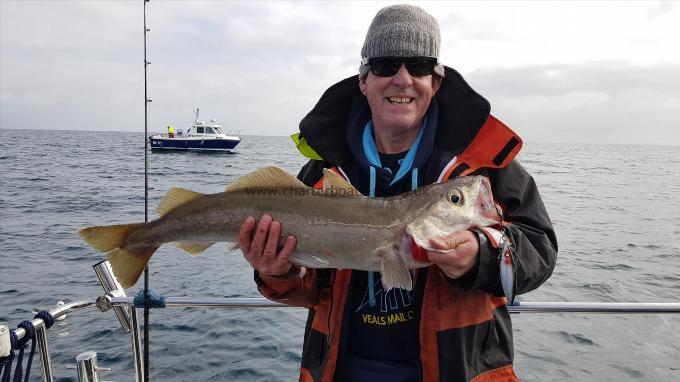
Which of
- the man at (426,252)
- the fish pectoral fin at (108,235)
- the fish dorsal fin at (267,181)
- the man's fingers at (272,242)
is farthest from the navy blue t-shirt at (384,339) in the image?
the fish pectoral fin at (108,235)

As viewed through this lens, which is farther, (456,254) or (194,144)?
(194,144)

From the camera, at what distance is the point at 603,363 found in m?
8.72

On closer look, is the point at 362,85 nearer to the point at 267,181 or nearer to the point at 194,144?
the point at 267,181

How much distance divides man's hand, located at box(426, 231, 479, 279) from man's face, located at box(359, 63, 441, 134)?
2.58ft

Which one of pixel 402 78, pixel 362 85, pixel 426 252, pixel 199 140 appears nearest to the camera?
pixel 426 252

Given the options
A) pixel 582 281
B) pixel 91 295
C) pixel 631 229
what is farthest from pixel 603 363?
pixel 631 229

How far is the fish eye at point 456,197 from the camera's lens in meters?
2.83

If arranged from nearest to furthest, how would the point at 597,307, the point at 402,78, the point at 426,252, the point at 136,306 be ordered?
the point at 426,252 < the point at 402,78 < the point at 597,307 < the point at 136,306

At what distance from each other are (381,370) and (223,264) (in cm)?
1170

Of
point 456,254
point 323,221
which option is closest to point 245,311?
point 323,221

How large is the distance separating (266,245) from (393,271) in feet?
2.63

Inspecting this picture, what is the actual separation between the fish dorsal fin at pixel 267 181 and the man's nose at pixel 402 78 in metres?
0.86

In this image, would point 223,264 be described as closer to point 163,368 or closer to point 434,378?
point 163,368

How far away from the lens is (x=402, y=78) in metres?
3.06
